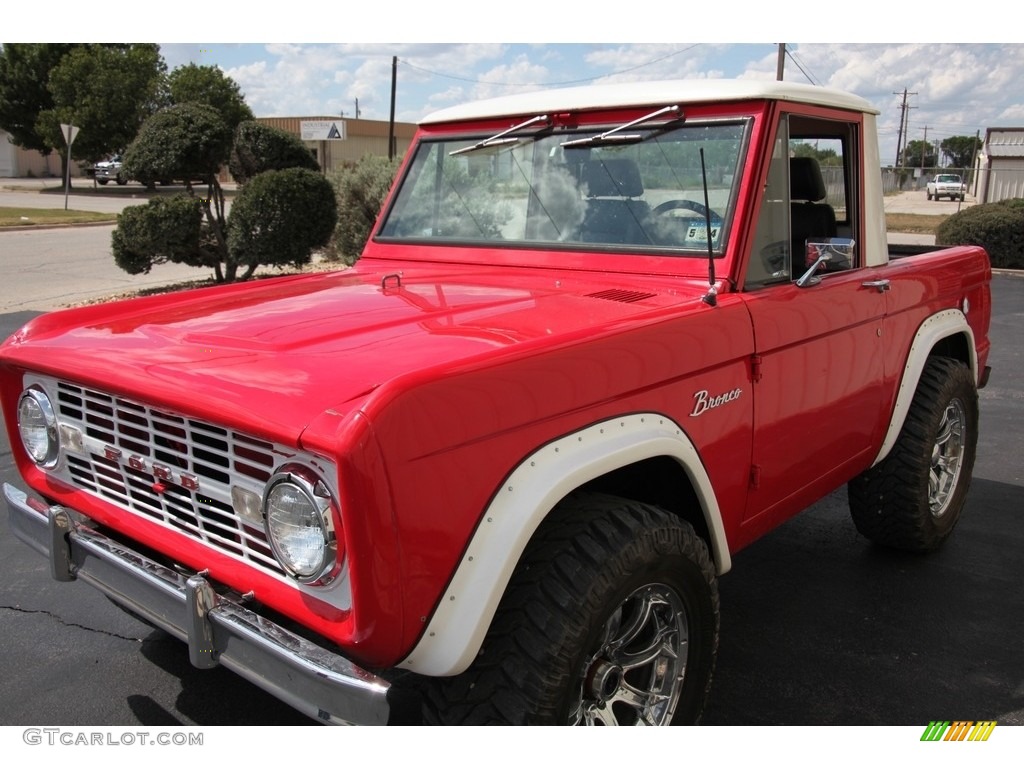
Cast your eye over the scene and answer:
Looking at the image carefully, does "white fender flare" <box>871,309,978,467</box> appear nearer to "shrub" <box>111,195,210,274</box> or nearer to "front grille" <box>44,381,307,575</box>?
"front grille" <box>44,381,307,575</box>

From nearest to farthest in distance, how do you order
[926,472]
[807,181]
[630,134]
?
[630,134] → [807,181] → [926,472]

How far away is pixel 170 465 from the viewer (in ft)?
7.52

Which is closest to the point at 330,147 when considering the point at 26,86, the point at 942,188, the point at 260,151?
the point at 26,86

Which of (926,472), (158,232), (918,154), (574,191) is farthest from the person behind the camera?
(918,154)

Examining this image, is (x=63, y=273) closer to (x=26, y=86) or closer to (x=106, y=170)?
(x=26, y=86)

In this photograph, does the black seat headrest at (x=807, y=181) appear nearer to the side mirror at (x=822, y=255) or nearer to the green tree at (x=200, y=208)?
the side mirror at (x=822, y=255)

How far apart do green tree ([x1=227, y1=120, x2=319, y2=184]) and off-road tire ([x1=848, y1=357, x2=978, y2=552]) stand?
10658 mm

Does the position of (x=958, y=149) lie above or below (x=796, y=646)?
above

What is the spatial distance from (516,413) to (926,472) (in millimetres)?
2636

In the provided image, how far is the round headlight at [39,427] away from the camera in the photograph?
2689 millimetres

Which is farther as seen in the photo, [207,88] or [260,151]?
[207,88]
